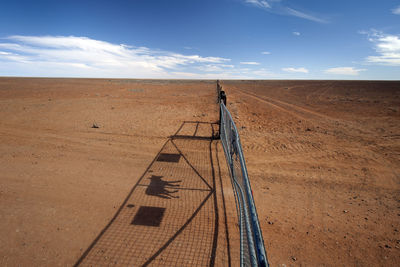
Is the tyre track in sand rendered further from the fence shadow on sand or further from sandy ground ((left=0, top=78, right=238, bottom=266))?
the fence shadow on sand

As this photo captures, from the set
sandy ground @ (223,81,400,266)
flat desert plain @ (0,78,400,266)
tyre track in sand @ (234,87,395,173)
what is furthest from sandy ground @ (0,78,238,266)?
tyre track in sand @ (234,87,395,173)

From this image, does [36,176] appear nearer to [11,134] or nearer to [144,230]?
[144,230]

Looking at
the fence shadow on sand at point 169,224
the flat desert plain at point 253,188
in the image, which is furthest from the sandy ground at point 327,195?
the fence shadow on sand at point 169,224

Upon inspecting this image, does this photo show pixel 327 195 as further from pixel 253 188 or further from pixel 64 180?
pixel 64 180

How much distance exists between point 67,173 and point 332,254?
6.78 meters

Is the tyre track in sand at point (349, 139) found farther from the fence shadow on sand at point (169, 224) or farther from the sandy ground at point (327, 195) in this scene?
the fence shadow on sand at point (169, 224)

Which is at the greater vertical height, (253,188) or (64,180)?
(64,180)

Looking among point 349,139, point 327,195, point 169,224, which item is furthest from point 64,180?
point 349,139

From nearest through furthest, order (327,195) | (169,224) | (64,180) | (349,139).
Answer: (169,224), (327,195), (64,180), (349,139)

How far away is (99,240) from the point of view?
3670 millimetres

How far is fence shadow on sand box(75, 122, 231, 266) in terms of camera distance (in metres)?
3.35

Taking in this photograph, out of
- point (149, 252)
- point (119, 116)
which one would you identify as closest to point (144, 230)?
point (149, 252)

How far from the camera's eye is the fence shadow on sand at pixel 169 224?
3354mm

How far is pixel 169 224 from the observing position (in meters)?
4.08
